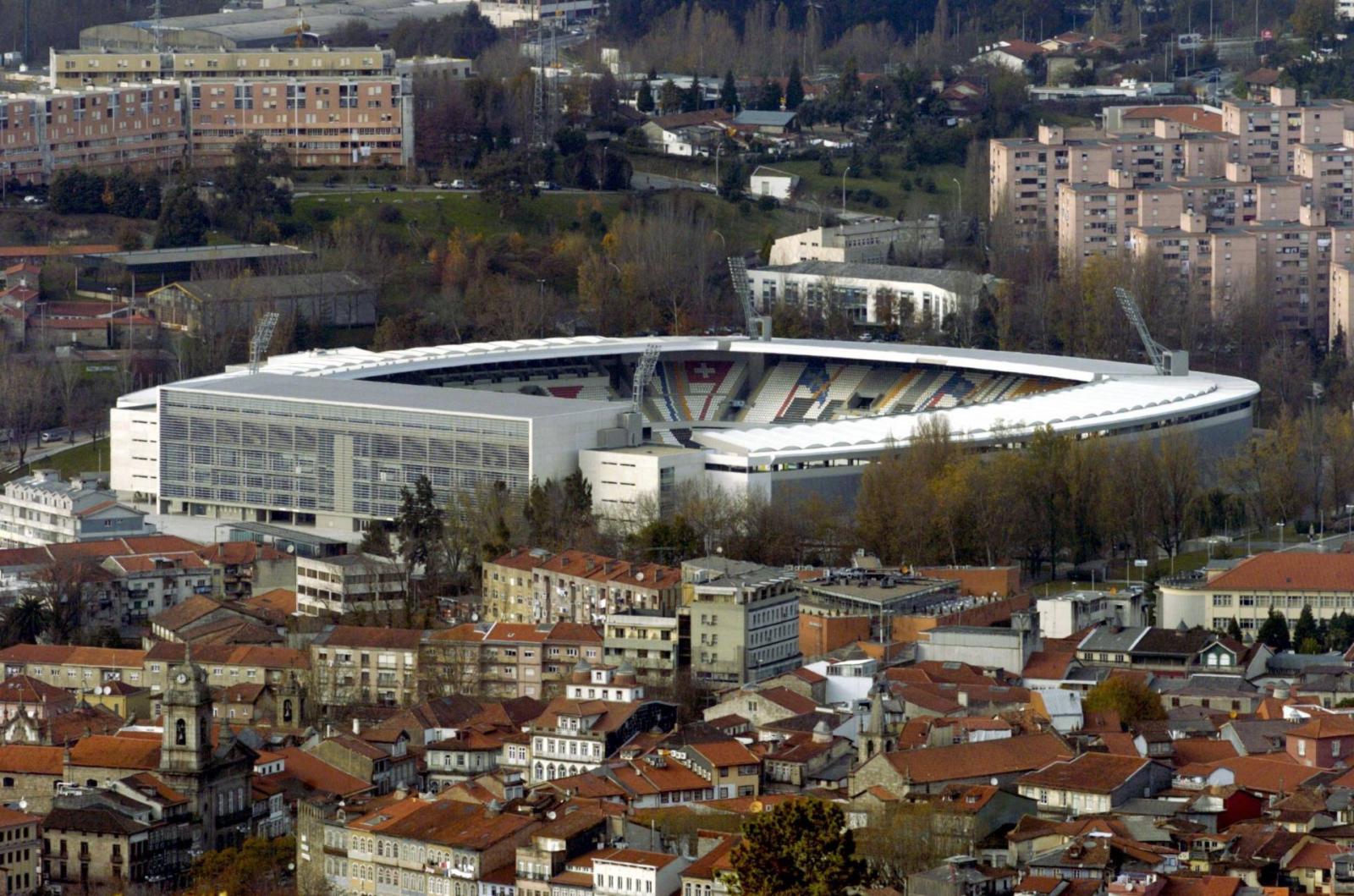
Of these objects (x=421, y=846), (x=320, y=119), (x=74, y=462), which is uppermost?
(x=320, y=119)

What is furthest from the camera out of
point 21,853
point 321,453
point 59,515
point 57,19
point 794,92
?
point 57,19

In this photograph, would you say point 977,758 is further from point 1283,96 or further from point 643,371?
point 1283,96

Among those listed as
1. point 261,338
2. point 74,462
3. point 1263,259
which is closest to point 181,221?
point 261,338

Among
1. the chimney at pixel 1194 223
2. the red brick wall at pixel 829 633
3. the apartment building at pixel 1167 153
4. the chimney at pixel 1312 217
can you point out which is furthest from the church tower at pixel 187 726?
the chimney at pixel 1312 217

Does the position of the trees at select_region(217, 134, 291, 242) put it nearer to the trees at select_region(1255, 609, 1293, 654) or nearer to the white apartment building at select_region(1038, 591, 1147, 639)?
the white apartment building at select_region(1038, 591, 1147, 639)

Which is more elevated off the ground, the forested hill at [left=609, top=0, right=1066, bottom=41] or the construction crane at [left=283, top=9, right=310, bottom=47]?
the construction crane at [left=283, top=9, right=310, bottom=47]

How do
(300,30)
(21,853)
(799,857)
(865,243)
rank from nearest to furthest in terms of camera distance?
(799,857) → (21,853) → (865,243) → (300,30)

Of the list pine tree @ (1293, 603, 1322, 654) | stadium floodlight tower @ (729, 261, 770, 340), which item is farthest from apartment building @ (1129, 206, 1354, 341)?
pine tree @ (1293, 603, 1322, 654)
